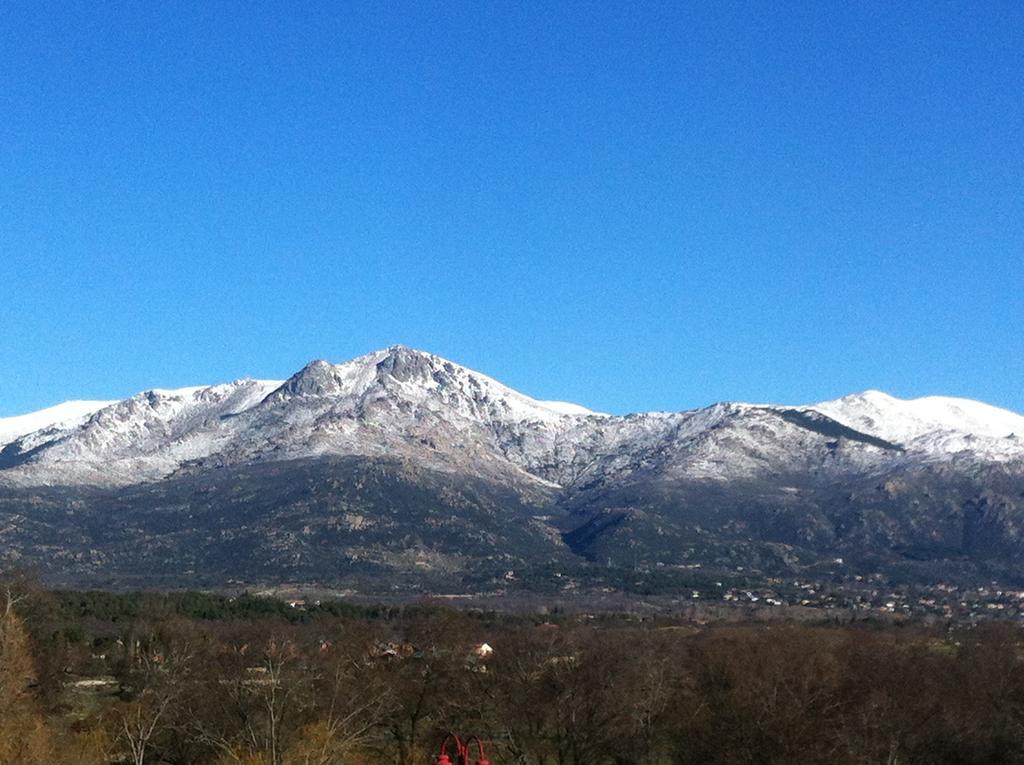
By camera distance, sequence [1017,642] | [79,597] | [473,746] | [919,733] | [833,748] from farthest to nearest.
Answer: [79,597] < [1017,642] < [473,746] < [919,733] < [833,748]

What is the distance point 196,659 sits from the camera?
11006 centimetres

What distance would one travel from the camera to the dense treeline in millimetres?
76375

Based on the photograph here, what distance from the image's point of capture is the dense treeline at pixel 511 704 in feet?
251

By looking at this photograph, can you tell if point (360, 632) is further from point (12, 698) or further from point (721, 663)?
point (12, 698)

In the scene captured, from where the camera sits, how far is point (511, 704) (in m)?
88.9

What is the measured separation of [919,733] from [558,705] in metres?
22.0

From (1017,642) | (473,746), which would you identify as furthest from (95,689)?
(1017,642)

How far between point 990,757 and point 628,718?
21.9 metres

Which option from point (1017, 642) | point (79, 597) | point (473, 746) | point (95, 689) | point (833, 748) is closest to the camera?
point (833, 748)

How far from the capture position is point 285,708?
275 feet

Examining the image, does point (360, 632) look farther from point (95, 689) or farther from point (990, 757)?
point (990, 757)

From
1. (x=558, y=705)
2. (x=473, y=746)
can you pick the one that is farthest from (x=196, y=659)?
(x=558, y=705)

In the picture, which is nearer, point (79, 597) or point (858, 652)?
point (858, 652)

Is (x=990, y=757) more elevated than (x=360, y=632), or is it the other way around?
(x=360, y=632)
